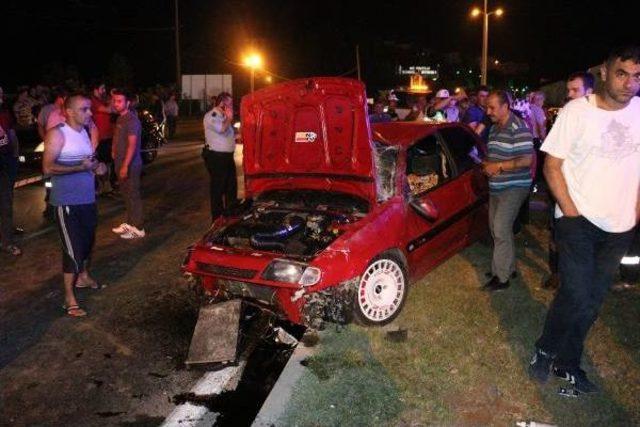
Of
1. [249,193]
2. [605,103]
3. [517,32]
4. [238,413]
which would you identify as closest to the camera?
[605,103]

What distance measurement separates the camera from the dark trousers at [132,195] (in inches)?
308

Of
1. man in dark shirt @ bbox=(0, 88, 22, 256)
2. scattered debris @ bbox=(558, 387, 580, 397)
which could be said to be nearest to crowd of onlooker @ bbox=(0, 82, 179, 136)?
man in dark shirt @ bbox=(0, 88, 22, 256)

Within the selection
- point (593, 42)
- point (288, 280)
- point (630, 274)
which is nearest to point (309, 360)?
point (288, 280)

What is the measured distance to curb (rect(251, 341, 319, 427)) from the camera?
361cm

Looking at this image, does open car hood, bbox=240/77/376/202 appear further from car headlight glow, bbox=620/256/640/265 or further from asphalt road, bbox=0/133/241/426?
car headlight glow, bbox=620/256/640/265

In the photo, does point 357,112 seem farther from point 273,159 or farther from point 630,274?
point 630,274

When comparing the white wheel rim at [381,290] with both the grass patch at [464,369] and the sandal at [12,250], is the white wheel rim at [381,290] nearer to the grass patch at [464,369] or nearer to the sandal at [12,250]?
the grass patch at [464,369]

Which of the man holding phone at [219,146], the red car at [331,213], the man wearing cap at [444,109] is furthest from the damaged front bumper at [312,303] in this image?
the man wearing cap at [444,109]

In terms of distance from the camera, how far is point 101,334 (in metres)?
4.91

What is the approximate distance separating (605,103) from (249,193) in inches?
135

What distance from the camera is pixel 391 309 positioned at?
4.93 m

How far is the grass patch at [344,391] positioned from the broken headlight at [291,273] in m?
0.56

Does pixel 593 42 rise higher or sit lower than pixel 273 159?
higher

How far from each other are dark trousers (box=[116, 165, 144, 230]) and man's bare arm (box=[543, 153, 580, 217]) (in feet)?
18.7
